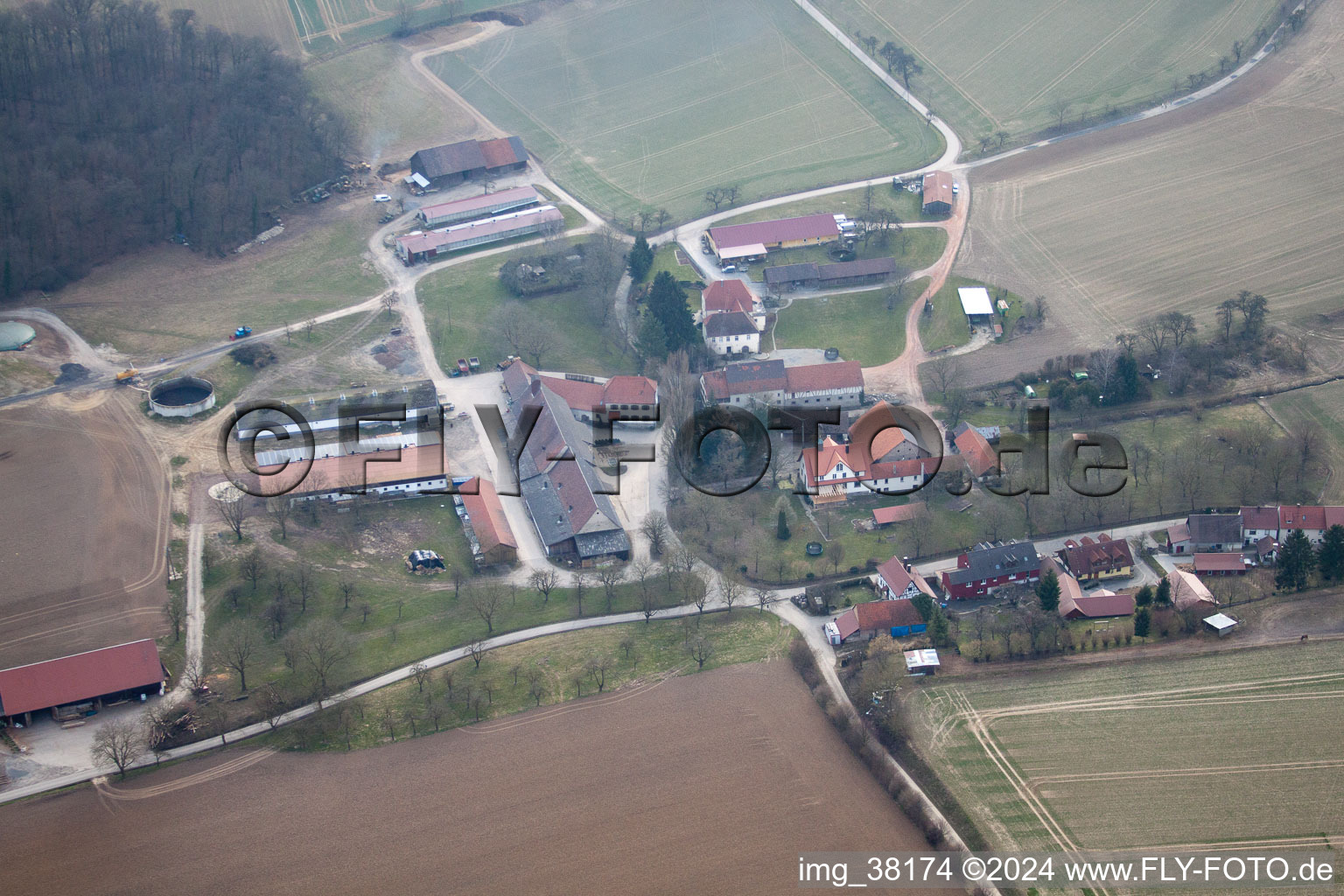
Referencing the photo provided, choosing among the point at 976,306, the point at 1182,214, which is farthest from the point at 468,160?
the point at 1182,214

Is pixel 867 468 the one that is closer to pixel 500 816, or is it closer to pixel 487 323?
pixel 487 323

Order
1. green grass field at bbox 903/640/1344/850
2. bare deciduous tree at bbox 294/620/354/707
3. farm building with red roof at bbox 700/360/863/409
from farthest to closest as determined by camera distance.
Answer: farm building with red roof at bbox 700/360/863/409
bare deciduous tree at bbox 294/620/354/707
green grass field at bbox 903/640/1344/850

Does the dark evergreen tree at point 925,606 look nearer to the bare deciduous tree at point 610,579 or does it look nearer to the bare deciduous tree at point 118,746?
the bare deciduous tree at point 610,579

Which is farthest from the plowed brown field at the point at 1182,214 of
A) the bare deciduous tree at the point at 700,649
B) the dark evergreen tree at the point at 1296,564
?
the bare deciduous tree at the point at 700,649

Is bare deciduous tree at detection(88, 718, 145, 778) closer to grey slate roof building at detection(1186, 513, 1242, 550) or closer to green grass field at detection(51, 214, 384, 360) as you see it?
green grass field at detection(51, 214, 384, 360)

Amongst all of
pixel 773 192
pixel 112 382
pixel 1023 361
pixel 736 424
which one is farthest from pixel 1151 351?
pixel 112 382

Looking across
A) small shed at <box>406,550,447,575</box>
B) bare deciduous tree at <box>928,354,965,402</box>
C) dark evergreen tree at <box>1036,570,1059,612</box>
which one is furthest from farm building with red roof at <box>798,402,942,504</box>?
small shed at <box>406,550,447,575</box>

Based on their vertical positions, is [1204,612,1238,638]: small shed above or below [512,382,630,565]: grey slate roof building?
below

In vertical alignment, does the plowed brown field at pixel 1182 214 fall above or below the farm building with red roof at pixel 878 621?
above
